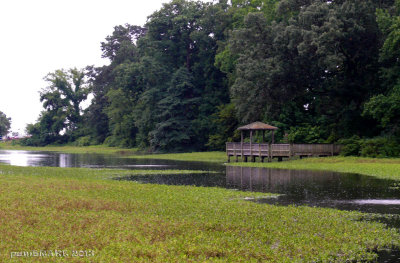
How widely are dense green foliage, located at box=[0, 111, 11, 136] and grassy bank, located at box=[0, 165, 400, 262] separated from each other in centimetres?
17092

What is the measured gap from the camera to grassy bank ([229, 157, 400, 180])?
3234cm

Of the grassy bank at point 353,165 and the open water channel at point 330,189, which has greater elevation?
the grassy bank at point 353,165

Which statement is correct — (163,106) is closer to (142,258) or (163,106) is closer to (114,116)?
(114,116)

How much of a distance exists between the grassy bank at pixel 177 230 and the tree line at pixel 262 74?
29984mm

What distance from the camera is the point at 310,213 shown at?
1636 cm

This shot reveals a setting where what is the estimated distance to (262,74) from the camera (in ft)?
160

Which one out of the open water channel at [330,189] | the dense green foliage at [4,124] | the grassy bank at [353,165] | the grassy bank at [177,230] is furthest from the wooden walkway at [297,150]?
the dense green foliage at [4,124]

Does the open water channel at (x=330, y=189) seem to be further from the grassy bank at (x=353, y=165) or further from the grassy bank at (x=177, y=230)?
the grassy bank at (x=353, y=165)

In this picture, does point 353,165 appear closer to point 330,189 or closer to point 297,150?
point 297,150

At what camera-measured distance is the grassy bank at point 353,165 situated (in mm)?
32344

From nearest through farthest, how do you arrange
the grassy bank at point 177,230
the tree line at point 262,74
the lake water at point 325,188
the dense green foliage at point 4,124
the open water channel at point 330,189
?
the grassy bank at point 177,230
the open water channel at point 330,189
the lake water at point 325,188
the tree line at point 262,74
the dense green foliage at point 4,124

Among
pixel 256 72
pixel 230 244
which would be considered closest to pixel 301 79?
pixel 256 72

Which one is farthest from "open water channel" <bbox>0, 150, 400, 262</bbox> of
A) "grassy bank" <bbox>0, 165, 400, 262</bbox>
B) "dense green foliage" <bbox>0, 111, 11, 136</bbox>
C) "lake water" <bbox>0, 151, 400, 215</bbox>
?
"dense green foliage" <bbox>0, 111, 11, 136</bbox>

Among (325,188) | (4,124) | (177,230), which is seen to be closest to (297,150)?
(325,188)
